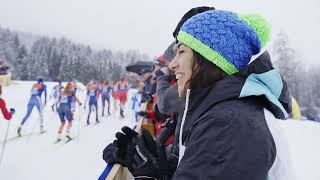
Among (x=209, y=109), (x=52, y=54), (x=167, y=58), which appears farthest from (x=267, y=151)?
(x=52, y=54)

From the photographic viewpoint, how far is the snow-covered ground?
6633mm

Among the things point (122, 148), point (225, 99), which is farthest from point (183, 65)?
point (122, 148)

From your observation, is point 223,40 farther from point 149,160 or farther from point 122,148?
point 122,148

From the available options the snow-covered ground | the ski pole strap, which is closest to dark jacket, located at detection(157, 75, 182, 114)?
the ski pole strap

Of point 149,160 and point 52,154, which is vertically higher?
point 149,160

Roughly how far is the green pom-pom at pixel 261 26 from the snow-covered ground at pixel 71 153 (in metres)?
3.51

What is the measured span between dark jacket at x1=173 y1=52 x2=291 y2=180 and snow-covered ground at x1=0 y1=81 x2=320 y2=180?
3.82 metres

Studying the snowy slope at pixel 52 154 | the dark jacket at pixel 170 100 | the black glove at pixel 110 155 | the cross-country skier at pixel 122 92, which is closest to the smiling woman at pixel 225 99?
the black glove at pixel 110 155

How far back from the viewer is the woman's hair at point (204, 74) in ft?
3.64

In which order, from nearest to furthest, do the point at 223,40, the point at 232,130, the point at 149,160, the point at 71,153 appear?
the point at 232,130
the point at 223,40
the point at 149,160
the point at 71,153

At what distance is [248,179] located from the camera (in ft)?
3.00

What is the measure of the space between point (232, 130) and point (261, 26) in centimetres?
67

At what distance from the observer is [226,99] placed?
3.35 ft

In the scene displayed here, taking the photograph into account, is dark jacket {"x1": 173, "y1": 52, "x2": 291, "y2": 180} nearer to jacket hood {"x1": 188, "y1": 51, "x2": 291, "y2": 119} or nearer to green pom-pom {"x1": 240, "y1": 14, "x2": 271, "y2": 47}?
A: jacket hood {"x1": 188, "y1": 51, "x2": 291, "y2": 119}
